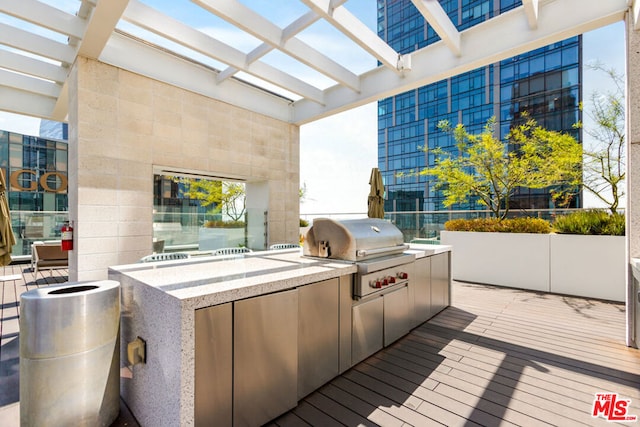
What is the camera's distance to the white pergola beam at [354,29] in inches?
136

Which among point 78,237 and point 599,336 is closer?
point 599,336

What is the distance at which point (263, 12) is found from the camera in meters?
3.99

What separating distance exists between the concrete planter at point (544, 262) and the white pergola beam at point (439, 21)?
348 centimetres

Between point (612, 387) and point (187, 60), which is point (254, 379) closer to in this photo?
point (612, 387)

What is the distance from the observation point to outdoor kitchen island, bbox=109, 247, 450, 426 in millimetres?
1562

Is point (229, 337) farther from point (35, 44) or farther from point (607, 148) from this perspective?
point (607, 148)

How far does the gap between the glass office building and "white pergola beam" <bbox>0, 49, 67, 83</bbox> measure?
15.2 m

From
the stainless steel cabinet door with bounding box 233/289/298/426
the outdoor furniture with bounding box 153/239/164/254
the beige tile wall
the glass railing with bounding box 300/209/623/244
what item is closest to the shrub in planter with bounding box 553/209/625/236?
the glass railing with bounding box 300/209/623/244

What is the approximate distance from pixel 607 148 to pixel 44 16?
9589 millimetres

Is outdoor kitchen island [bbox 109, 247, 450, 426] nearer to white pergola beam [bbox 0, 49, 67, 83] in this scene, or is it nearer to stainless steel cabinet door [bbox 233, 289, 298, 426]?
stainless steel cabinet door [bbox 233, 289, 298, 426]

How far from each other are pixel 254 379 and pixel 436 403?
1328 millimetres

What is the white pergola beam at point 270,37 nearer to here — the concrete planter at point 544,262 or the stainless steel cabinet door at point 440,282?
the stainless steel cabinet door at point 440,282

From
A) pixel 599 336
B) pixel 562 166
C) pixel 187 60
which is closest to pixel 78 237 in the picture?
pixel 187 60

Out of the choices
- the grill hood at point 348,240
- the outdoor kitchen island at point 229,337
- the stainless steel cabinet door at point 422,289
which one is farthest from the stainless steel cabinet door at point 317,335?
the stainless steel cabinet door at point 422,289
